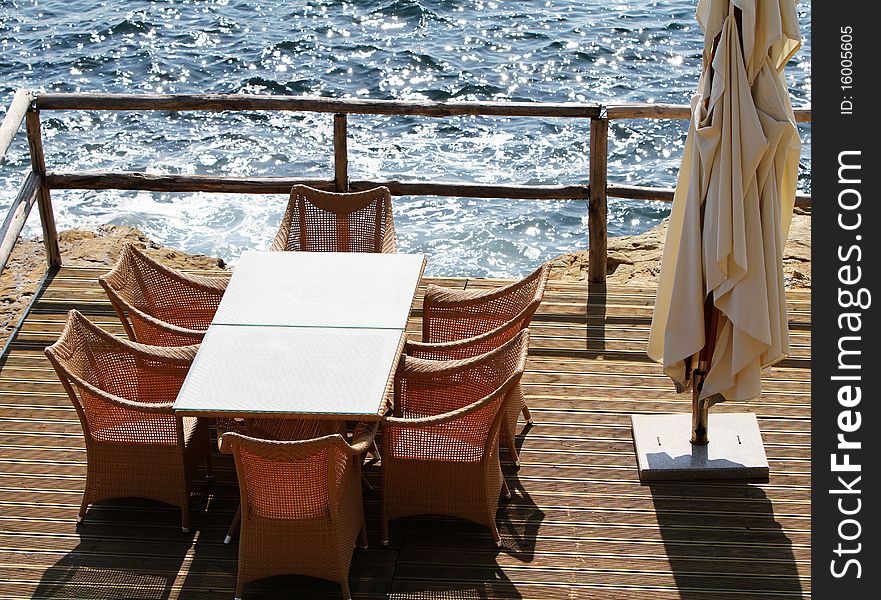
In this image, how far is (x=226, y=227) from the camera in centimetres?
1294

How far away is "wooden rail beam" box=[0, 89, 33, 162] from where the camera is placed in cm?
640

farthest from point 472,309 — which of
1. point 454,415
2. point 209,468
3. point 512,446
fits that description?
point 209,468

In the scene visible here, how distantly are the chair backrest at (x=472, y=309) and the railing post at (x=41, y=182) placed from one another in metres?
2.90

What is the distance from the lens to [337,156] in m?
7.04

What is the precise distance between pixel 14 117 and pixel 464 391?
11.2 feet

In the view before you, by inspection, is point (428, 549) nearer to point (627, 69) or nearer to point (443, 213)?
point (443, 213)

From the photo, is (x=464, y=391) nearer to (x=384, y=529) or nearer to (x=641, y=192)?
(x=384, y=529)

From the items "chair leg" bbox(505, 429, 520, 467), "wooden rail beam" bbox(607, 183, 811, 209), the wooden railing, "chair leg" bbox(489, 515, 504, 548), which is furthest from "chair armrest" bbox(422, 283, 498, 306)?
"wooden rail beam" bbox(607, 183, 811, 209)

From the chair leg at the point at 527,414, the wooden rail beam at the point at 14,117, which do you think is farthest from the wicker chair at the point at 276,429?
the wooden rail beam at the point at 14,117

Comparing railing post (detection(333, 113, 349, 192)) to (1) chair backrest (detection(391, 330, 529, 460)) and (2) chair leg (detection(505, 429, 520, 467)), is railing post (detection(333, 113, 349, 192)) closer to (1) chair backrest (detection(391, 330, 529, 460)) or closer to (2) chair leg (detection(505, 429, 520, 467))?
(1) chair backrest (detection(391, 330, 529, 460))

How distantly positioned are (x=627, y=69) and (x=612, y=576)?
1326cm

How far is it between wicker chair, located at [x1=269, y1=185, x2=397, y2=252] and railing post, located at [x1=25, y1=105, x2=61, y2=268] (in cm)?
175

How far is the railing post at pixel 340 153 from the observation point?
6.94 meters
